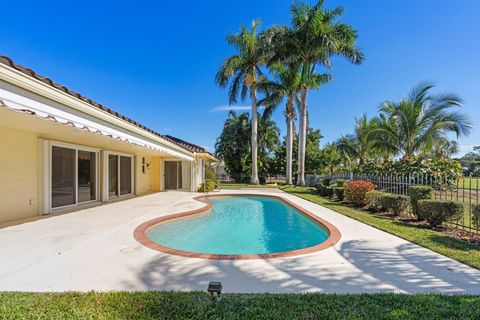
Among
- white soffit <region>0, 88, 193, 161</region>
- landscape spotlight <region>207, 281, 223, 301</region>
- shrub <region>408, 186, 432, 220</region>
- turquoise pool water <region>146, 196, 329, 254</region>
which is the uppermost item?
white soffit <region>0, 88, 193, 161</region>

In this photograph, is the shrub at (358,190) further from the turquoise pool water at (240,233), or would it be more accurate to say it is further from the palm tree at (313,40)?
the palm tree at (313,40)

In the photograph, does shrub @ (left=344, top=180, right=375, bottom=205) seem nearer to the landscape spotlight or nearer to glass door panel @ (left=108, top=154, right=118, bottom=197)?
the landscape spotlight

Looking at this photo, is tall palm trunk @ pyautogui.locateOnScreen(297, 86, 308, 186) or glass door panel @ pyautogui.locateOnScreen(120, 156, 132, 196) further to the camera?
tall palm trunk @ pyautogui.locateOnScreen(297, 86, 308, 186)

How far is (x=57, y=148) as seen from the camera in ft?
35.4

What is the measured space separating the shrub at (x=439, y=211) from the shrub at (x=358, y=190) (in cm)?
478

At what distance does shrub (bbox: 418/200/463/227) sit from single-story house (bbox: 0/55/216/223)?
1163 centimetres

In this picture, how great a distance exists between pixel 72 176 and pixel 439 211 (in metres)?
15.3

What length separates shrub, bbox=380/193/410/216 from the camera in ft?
34.6

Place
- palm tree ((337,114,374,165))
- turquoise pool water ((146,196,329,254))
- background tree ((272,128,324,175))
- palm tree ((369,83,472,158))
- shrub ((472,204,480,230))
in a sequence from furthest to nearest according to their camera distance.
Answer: background tree ((272,128,324,175)) → palm tree ((337,114,374,165)) → palm tree ((369,83,472,158)) → turquoise pool water ((146,196,329,254)) → shrub ((472,204,480,230))

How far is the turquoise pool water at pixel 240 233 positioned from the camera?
26.0ft

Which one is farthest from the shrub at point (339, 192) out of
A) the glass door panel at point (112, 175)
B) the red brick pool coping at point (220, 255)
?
the glass door panel at point (112, 175)

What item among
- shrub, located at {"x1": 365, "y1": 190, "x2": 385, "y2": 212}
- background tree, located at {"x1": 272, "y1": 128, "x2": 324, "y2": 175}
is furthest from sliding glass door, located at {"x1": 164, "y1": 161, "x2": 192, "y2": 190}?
background tree, located at {"x1": 272, "y1": 128, "x2": 324, "y2": 175}

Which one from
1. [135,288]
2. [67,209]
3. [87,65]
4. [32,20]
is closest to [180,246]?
[135,288]

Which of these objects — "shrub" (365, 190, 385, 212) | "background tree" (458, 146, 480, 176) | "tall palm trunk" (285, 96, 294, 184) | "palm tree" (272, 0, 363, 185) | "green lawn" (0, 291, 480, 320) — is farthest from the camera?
"tall palm trunk" (285, 96, 294, 184)
